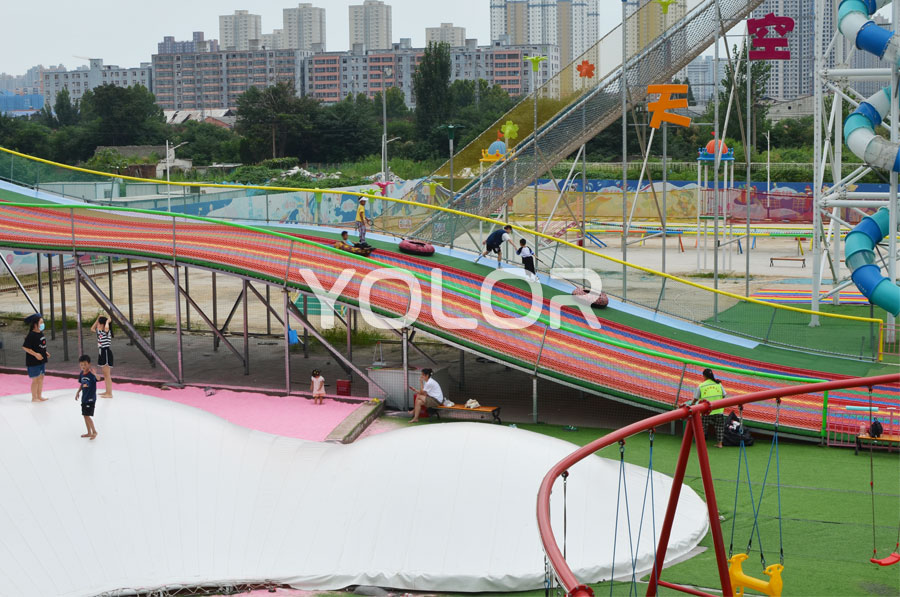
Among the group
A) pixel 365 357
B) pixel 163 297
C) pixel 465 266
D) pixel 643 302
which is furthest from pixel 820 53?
pixel 163 297

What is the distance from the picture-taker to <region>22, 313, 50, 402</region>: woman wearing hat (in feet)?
56.7

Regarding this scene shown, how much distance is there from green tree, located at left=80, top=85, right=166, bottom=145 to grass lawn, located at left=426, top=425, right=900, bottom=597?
9069 cm

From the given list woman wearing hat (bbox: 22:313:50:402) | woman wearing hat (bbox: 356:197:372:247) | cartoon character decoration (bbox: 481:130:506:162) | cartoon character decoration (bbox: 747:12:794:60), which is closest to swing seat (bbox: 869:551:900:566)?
woman wearing hat (bbox: 22:313:50:402)

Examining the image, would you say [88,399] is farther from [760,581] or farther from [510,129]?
[510,129]

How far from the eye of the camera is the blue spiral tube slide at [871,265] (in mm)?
23312

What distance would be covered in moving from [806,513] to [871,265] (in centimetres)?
1078

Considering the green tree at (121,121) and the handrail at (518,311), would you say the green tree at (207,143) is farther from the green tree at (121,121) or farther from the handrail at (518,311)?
the handrail at (518,311)

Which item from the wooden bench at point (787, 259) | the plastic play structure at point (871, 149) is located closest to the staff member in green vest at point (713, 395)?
the plastic play structure at point (871, 149)

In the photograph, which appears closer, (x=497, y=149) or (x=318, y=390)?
(x=318, y=390)

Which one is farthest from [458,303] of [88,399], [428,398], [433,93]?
[433,93]

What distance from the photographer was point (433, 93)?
96.3 meters

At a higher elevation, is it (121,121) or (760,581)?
(121,121)

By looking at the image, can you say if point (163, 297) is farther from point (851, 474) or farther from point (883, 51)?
point (851, 474)

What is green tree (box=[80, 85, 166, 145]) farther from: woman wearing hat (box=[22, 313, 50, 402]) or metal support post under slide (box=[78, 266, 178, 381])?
woman wearing hat (box=[22, 313, 50, 402])
